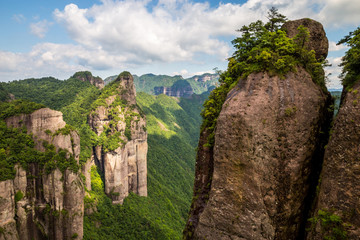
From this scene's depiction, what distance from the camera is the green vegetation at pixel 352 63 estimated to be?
10078 millimetres

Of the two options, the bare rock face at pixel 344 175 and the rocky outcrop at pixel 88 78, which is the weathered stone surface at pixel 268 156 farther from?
the rocky outcrop at pixel 88 78

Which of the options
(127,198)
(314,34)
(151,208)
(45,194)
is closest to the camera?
(314,34)

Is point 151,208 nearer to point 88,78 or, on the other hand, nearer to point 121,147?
point 121,147

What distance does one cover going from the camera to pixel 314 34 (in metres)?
14.5

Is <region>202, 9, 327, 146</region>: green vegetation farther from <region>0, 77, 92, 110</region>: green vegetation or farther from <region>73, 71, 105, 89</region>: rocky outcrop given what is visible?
<region>73, 71, 105, 89</region>: rocky outcrop

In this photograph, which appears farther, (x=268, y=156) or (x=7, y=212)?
(x=7, y=212)

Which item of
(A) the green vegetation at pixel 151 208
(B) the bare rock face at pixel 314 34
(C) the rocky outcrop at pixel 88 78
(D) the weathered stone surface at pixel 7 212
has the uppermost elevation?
(C) the rocky outcrop at pixel 88 78

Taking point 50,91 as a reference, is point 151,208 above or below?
below

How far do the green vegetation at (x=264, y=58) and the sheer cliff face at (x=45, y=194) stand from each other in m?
25.4

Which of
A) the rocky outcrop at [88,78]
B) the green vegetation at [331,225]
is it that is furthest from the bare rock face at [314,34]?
the rocky outcrop at [88,78]

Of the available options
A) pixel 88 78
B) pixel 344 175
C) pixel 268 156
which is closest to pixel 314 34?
pixel 268 156

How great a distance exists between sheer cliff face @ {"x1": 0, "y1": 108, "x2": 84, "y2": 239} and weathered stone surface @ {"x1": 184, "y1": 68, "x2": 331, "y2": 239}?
86.1 ft

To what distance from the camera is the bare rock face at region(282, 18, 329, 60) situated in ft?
47.4

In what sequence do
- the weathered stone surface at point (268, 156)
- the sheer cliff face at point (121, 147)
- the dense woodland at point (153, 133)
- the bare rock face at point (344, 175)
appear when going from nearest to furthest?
the bare rock face at point (344, 175)
the weathered stone surface at point (268, 156)
the dense woodland at point (153, 133)
the sheer cliff face at point (121, 147)
